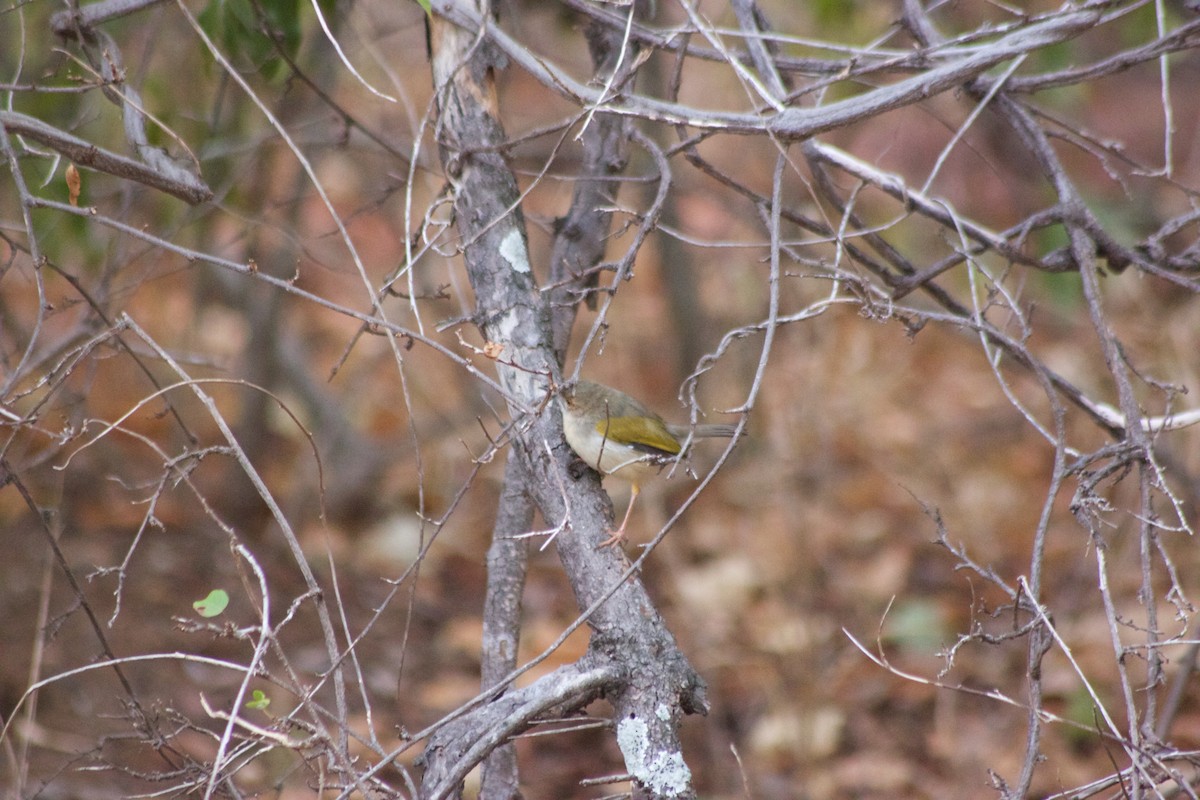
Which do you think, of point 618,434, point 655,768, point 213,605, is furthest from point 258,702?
point 618,434

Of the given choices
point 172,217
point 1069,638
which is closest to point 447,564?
point 172,217

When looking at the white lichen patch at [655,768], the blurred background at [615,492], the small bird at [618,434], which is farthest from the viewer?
the blurred background at [615,492]

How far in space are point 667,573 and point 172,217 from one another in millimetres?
3688

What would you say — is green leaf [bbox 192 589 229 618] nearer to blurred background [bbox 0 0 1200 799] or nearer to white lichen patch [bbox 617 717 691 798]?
white lichen patch [bbox 617 717 691 798]

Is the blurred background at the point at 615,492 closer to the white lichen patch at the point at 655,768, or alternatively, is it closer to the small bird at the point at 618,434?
the small bird at the point at 618,434

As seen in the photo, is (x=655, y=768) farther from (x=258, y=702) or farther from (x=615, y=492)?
(x=615, y=492)

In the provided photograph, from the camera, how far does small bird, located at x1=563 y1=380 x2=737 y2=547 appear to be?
303 centimetres

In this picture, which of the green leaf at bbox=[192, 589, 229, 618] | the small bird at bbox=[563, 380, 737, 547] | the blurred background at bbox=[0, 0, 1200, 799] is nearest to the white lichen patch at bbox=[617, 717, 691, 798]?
the small bird at bbox=[563, 380, 737, 547]

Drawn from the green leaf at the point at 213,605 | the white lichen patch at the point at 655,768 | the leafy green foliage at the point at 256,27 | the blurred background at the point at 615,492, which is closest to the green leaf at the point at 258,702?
the green leaf at the point at 213,605

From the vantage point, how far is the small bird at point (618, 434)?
303 cm

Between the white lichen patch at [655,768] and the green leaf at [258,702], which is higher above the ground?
the green leaf at [258,702]

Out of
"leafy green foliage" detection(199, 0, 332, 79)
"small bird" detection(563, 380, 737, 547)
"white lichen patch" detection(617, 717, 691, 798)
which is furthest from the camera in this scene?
"leafy green foliage" detection(199, 0, 332, 79)

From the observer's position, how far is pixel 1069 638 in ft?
19.7

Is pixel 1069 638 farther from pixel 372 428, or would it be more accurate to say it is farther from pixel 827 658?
pixel 372 428
